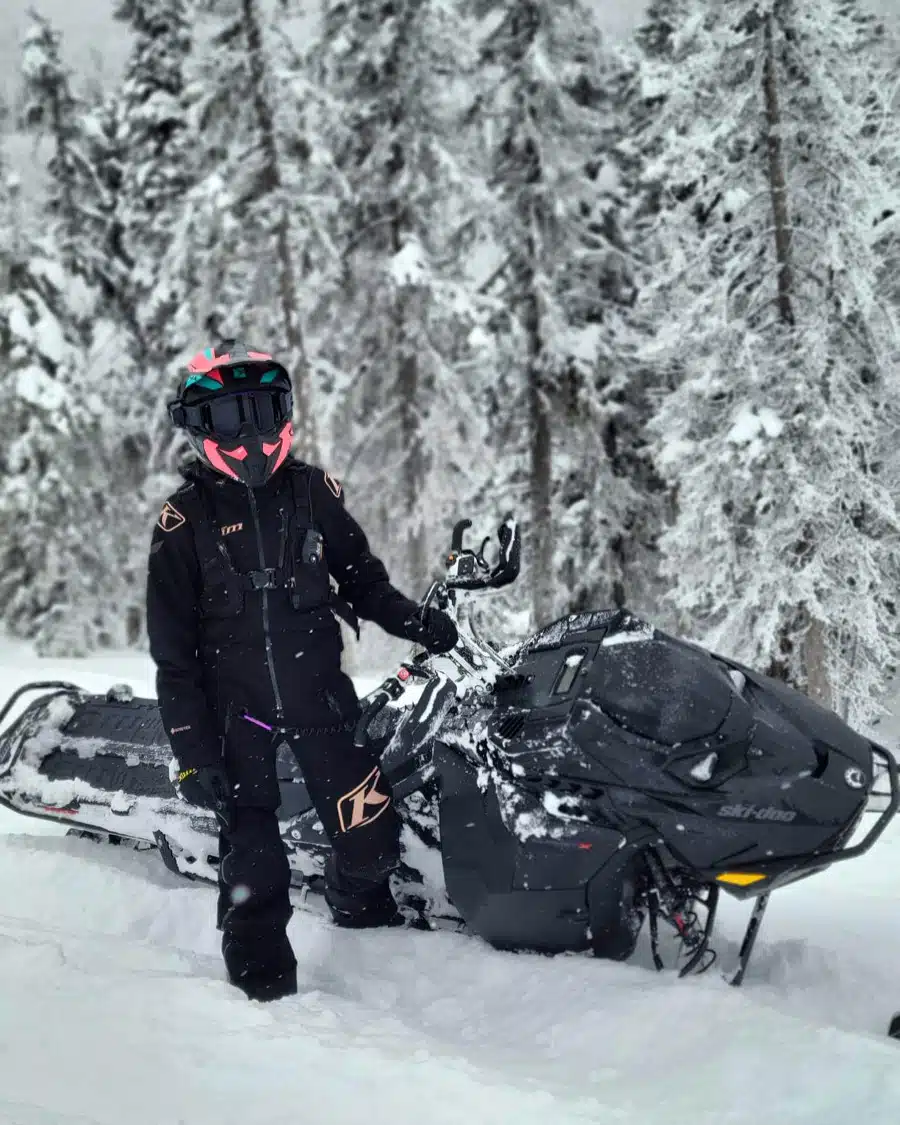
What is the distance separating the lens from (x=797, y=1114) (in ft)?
6.85

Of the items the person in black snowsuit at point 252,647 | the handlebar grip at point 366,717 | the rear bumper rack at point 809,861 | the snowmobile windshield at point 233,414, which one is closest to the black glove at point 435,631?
the person in black snowsuit at point 252,647

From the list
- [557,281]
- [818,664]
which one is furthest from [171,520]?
[557,281]

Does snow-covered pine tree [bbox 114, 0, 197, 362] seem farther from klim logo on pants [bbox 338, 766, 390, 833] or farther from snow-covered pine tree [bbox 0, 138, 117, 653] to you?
klim logo on pants [bbox 338, 766, 390, 833]

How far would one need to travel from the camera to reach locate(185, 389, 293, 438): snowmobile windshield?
3.24 m

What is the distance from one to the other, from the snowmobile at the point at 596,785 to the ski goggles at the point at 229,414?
829 mm

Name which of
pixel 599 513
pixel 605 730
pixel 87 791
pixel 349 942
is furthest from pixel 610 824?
pixel 599 513

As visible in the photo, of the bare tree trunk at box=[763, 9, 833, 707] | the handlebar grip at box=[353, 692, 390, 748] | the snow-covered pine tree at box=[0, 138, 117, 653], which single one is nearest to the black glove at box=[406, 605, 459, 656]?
the handlebar grip at box=[353, 692, 390, 748]

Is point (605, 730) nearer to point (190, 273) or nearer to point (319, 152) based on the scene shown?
point (319, 152)

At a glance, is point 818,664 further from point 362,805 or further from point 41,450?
point 41,450

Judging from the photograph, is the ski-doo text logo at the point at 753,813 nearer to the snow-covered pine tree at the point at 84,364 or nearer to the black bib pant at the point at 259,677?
A: the black bib pant at the point at 259,677

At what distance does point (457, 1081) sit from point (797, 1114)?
78 centimetres

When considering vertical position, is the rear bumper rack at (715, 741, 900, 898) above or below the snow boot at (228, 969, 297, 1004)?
→ above

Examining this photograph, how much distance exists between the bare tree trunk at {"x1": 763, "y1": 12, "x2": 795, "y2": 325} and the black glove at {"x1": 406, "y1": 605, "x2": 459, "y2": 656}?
9.54 m

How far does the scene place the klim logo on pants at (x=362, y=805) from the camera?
3301 mm
